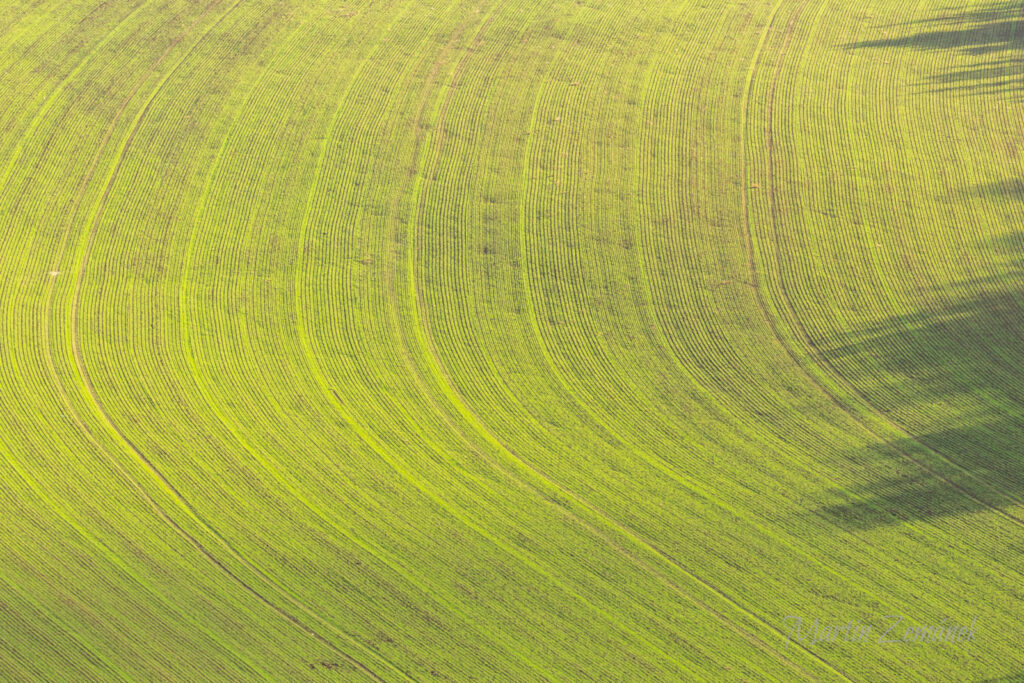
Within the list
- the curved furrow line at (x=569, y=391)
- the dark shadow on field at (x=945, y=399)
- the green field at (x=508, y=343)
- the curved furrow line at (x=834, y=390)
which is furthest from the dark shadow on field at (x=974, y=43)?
the curved furrow line at (x=569, y=391)

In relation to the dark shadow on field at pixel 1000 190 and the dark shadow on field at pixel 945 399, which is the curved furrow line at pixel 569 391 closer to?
the dark shadow on field at pixel 945 399

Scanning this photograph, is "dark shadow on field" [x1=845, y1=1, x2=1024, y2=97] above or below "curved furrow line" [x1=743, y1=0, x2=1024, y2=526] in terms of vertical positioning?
above

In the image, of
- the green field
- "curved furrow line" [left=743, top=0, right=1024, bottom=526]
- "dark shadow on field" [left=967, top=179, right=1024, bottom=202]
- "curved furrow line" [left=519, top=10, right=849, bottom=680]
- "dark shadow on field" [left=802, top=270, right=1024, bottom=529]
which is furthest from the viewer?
"dark shadow on field" [left=967, top=179, right=1024, bottom=202]

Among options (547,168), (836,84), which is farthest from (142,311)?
(836,84)

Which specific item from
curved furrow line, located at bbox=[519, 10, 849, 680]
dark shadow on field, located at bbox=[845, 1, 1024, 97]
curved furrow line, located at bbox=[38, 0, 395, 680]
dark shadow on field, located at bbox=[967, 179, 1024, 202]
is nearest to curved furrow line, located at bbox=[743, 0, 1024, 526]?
curved furrow line, located at bbox=[519, 10, 849, 680]

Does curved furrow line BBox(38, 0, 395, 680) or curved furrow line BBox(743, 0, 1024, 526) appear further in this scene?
curved furrow line BBox(743, 0, 1024, 526)

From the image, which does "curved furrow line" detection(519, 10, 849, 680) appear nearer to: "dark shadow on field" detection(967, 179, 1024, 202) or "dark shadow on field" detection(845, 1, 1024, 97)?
"dark shadow on field" detection(967, 179, 1024, 202)

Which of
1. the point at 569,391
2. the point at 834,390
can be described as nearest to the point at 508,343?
the point at 569,391
